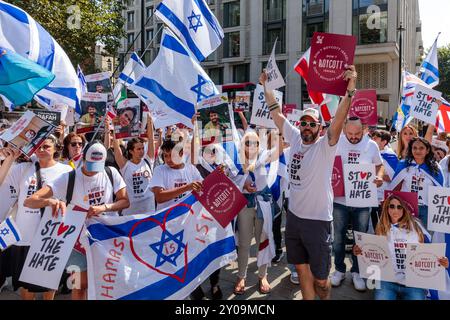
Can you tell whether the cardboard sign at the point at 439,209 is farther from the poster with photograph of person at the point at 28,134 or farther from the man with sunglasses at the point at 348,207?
the poster with photograph of person at the point at 28,134

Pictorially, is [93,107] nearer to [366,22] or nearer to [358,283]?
[358,283]

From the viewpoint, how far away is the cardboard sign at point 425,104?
5.94 metres

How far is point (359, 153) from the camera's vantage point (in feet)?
15.7

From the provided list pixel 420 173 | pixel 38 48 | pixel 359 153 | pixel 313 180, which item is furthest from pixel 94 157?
pixel 420 173

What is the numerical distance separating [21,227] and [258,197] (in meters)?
2.51

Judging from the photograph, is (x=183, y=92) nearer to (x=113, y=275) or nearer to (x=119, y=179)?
(x=119, y=179)

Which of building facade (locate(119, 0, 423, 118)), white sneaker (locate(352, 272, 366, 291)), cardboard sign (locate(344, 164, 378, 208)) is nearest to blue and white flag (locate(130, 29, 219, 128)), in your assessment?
cardboard sign (locate(344, 164, 378, 208))

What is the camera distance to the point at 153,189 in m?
3.95

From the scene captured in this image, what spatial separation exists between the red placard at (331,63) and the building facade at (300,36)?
861 inches

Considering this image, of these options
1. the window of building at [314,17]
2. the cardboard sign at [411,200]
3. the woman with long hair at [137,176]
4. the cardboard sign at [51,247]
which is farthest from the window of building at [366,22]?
the cardboard sign at [51,247]

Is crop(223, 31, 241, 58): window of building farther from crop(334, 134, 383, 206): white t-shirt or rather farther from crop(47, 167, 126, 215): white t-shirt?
crop(47, 167, 126, 215): white t-shirt

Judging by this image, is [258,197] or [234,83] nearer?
[258,197]

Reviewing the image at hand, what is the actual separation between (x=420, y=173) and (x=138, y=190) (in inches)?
129
